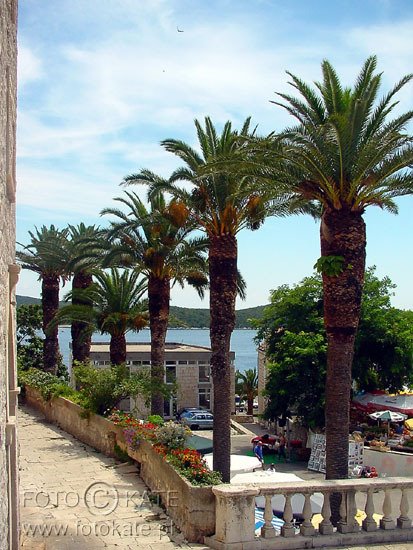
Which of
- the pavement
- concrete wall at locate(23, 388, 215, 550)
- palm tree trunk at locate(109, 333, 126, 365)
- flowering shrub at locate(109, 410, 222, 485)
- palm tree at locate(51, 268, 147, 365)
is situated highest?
palm tree at locate(51, 268, 147, 365)

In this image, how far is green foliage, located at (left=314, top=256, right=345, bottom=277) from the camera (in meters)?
11.9

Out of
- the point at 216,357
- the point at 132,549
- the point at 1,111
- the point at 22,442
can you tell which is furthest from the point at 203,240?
the point at 1,111

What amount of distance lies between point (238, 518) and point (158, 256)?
13.4 metres

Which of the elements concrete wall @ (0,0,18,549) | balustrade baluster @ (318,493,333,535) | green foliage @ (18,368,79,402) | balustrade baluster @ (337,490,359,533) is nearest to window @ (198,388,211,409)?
green foliage @ (18,368,79,402)

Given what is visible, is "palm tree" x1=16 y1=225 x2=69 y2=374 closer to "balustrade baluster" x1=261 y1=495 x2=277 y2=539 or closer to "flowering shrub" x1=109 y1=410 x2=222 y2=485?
"flowering shrub" x1=109 y1=410 x2=222 y2=485

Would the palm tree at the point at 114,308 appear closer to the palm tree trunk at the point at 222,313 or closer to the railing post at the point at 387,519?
the palm tree trunk at the point at 222,313

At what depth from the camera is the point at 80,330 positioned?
26.8 meters

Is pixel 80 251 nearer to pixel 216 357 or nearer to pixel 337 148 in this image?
pixel 216 357

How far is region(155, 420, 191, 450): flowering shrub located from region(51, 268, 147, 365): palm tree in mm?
12861

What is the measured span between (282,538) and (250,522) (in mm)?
474

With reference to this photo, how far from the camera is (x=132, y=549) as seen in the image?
8.79 meters

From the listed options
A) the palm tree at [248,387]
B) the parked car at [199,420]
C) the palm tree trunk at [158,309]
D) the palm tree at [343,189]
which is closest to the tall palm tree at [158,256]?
the palm tree trunk at [158,309]

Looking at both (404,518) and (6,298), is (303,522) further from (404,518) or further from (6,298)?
(6,298)

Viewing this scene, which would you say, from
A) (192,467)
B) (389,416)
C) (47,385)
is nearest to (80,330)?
(47,385)
